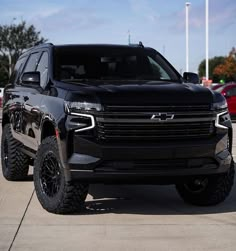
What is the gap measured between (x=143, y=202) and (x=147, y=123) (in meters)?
1.68

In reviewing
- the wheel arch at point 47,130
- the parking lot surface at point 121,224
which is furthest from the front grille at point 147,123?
the parking lot surface at point 121,224

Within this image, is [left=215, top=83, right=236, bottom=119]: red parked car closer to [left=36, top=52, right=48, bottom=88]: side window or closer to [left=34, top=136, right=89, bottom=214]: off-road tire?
[left=36, top=52, right=48, bottom=88]: side window

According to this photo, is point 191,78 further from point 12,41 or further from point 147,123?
point 12,41

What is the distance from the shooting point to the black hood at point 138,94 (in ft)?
19.9

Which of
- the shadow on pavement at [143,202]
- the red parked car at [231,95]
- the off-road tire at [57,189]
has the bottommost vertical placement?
the red parked car at [231,95]

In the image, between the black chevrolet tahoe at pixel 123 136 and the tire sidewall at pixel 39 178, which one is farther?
the tire sidewall at pixel 39 178

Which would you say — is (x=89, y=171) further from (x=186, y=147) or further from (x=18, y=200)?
(x=18, y=200)

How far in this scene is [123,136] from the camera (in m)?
6.07

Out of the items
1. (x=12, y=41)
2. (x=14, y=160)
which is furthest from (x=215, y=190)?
(x=12, y=41)

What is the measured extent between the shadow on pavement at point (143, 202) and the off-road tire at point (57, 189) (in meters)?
0.39

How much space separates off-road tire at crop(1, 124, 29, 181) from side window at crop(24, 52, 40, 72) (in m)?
1.01

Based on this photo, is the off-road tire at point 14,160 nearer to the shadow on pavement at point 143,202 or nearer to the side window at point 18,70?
the side window at point 18,70

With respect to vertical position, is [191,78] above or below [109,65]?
below

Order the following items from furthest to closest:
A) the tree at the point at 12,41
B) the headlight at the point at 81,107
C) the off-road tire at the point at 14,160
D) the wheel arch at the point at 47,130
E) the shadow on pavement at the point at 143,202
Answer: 1. the tree at the point at 12,41
2. the off-road tire at the point at 14,160
3. the shadow on pavement at the point at 143,202
4. the wheel arch at the point at 47,130
5. the headlight at the point at 81,107
